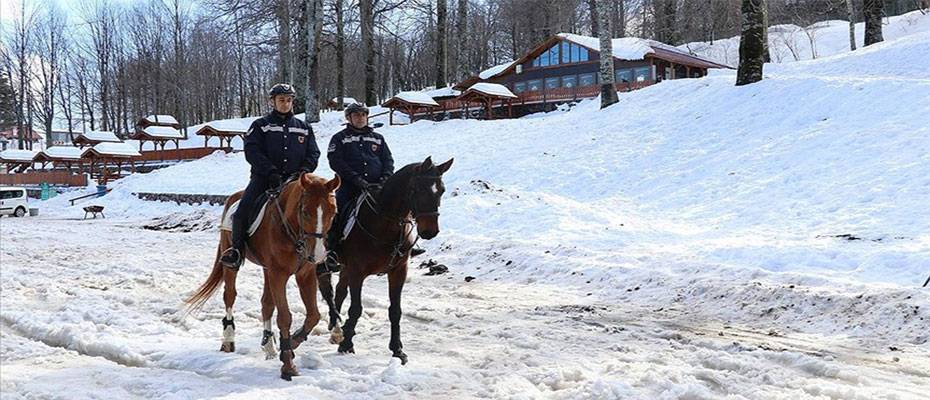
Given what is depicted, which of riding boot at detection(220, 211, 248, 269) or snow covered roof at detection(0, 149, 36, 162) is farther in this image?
snow covered roof at detection(0, 149, 36, 162)

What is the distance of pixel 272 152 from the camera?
6559 mm

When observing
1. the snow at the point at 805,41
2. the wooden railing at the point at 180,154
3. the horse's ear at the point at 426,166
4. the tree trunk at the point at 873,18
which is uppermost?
the snow at the point at 805,41

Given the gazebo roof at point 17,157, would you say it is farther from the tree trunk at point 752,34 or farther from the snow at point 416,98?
the tree trunk at point 752,34

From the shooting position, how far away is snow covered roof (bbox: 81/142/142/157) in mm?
41500

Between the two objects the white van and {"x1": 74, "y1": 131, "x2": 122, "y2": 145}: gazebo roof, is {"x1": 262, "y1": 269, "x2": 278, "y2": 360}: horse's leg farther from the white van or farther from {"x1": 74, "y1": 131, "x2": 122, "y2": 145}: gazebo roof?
{"x1": 74, "y1": 131, "x2": 122, "y2": 145}: gazebo roof

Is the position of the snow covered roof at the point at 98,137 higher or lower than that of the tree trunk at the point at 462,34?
lower

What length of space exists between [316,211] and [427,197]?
0.98 metres

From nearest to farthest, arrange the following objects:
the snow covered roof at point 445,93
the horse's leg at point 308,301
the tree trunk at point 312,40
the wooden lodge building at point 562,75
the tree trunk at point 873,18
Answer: the horse's leg at point 308,301 → the tree trunk at point 873,18 → the tree trunk at point 312,40 → the wooden lodge building at point 562,75 → the snow covered roof at point 445,93

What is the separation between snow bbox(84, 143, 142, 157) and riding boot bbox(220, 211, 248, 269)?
40238 millimetres

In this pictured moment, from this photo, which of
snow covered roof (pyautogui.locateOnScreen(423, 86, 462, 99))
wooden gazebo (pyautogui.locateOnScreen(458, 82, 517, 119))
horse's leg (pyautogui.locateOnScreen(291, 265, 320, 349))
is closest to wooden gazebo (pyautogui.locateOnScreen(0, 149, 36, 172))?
snow covered roof (pyautogui.locateOnScreen(423, 86, 462, 99))

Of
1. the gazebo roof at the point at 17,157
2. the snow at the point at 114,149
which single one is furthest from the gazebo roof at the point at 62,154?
the snow at the point at 114,149

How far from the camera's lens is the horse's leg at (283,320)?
5527 millimetres

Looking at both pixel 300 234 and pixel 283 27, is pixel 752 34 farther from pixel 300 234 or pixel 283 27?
pixel 283 27

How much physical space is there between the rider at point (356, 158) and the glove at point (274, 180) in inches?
29.4
